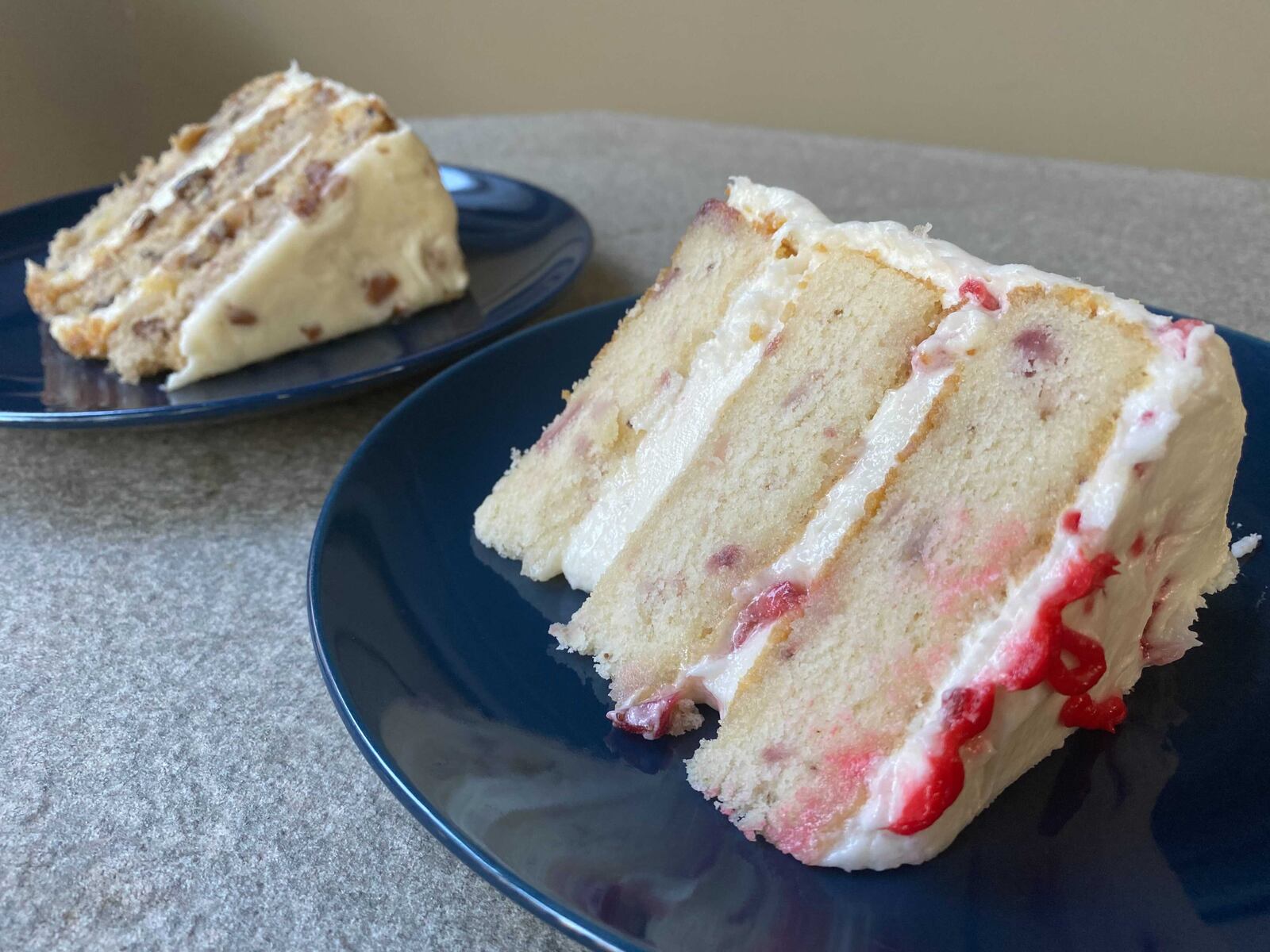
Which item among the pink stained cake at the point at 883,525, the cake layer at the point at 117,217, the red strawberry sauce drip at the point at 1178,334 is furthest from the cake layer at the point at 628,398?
the cake layer at the point at 117,217

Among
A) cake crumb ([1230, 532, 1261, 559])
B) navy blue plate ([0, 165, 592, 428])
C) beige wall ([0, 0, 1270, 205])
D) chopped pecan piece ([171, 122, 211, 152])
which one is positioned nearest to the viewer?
cake crumb ([1230, 532, 1261, 559])

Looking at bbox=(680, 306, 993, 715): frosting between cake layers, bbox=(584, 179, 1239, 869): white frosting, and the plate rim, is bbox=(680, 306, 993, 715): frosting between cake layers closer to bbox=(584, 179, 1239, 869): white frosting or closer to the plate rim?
bbox=(584, 179, 1239, 869): white frosting

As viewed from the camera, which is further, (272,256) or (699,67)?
(699,67)

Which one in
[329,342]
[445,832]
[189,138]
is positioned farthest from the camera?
[189,138]

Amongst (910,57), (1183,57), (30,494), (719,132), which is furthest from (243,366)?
(1183,57)

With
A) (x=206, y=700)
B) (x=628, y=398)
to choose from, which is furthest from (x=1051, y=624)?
(x=206, y=700)

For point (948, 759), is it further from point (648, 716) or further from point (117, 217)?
point (117, 217)

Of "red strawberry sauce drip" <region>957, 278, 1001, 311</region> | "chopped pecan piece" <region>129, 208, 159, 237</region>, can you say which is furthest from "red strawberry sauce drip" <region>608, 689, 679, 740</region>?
"chopped pecan piece" <region>129, 208, 159, 237</region>

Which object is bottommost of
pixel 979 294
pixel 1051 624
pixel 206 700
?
pixel 206 700
